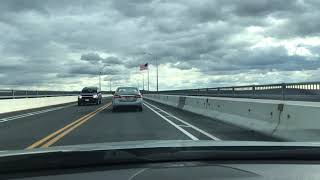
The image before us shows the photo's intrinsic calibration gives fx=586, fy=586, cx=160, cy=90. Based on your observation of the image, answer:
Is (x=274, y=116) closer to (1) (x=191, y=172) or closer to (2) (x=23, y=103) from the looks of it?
(1) (x=191, y=172)

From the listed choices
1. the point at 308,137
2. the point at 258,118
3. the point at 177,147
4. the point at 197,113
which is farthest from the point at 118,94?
the point at 177,147

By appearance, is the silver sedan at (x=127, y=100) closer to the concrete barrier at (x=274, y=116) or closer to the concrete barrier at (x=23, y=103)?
the concrete barrier at (x=23, y=103)

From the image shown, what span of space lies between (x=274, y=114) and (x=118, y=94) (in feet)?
68.4

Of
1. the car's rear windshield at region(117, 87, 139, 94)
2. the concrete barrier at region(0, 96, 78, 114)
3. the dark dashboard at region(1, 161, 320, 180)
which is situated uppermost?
the car's rear windshield at region(117, 87, 139, 94)

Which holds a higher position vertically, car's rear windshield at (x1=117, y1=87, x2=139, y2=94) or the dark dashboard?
car's rear windshield at (x1=117, y1=87, x2=139, y2=94)

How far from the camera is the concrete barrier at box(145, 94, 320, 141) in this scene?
12930mm

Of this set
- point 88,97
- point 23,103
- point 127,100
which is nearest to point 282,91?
point 127,100

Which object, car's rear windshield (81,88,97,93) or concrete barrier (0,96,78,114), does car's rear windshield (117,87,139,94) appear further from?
car's rear windshield (81,88,97,93)

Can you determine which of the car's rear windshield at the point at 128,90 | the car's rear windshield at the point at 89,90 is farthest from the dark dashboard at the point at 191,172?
the car's rear windshield at the point at 89,90

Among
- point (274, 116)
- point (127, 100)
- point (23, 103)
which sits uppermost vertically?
point (127, 100)

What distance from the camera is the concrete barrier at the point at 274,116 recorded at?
509 inches

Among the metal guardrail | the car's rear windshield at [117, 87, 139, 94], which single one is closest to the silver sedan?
the car's rear windshield at [117, 87, 139, 94]

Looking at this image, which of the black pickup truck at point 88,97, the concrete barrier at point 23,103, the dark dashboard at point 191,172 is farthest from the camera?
the black pickup truck at point 88,97

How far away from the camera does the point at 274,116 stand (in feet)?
51.5
